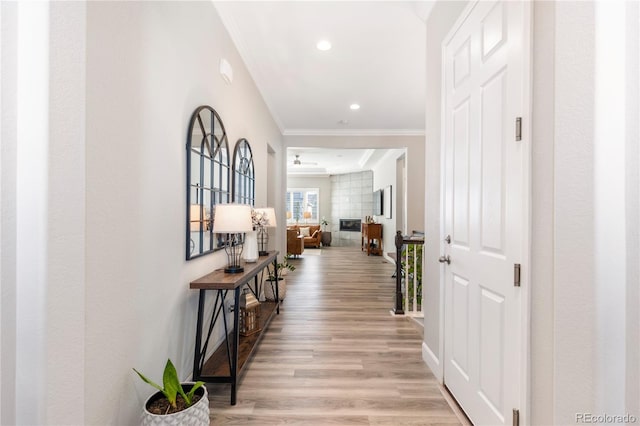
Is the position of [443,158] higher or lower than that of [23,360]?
higher

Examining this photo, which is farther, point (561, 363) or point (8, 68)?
point (561, 363)

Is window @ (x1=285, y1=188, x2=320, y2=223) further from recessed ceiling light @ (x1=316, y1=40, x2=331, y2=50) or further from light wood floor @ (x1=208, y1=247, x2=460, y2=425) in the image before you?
recessed ceiling light @ (x1=316, y1=40, x2=331, y2=50)

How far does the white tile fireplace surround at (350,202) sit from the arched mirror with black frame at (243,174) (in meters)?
7.23

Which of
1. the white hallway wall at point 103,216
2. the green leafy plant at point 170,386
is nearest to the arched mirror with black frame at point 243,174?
the white hallway wall at point 103,216

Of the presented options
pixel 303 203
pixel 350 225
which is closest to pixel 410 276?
pixel 350 225

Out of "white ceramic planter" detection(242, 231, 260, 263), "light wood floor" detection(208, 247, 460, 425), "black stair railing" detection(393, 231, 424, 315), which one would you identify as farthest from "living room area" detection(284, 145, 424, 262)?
"white ceramic planter" detection(242, 231, 260, 263)

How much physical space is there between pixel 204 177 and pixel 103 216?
1011 millimetres

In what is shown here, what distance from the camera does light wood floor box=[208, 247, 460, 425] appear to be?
5.52 ft

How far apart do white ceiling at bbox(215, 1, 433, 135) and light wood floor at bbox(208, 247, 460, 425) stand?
2.74 metres

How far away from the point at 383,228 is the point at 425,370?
257 inches

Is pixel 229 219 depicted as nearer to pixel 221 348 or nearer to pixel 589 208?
pixel 221 348

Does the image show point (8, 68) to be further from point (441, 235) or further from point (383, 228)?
point (383, 228)

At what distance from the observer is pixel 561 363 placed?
3.16 ft

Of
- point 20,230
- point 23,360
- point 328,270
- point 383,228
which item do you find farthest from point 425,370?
point 383,228
